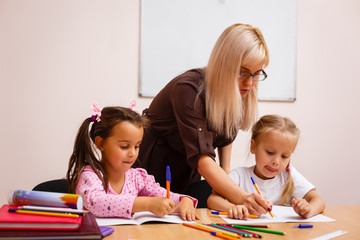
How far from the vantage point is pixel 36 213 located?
774 millimetres

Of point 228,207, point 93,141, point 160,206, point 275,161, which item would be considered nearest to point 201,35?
point 275,161

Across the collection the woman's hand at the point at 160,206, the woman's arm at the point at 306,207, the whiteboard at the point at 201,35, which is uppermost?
the whiteboard at the point at 201,35

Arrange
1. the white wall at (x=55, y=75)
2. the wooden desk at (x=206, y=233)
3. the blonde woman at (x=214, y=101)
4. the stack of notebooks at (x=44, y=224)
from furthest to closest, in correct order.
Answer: the white wall at (x=55, y=75) → the blonde woman at (x=214, y=101) → the wooden desk at (x=206, y=233) → the stack of notebooks at (x=44, y=224)

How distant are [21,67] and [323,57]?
229 cm

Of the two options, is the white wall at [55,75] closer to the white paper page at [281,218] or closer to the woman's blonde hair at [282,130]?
the woman's blonde hair at [282,130]

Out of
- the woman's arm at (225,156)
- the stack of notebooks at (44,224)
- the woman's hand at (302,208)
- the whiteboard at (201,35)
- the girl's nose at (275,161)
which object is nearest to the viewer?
the stack of notebooks at (44,224)

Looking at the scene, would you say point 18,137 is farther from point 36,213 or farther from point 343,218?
point 343,218

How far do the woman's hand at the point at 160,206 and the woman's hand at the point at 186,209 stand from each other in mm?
46

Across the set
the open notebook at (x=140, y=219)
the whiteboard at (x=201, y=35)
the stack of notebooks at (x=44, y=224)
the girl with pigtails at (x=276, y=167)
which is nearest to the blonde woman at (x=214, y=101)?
the girl with pigtails at (x=276, y=167)

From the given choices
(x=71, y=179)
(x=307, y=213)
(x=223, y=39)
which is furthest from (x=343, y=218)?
(x=71, y=179)

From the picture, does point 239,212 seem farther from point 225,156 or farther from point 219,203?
point 225,156

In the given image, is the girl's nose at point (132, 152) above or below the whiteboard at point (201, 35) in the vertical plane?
below

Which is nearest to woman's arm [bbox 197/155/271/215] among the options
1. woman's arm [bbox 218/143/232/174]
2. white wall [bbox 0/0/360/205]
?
woman's arm [bbox 218/143/232/174]

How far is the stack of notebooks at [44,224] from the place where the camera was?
2.36 ft
